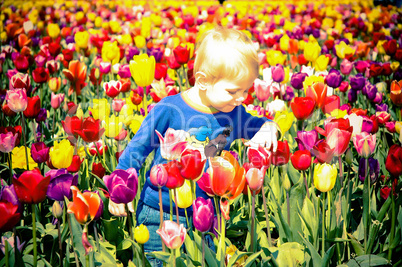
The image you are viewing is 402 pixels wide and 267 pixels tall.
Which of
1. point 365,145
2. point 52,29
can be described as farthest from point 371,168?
point 52,29

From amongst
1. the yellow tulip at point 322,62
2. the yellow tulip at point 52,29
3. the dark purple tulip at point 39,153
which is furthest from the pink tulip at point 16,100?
the yellow tulip at point 52,29

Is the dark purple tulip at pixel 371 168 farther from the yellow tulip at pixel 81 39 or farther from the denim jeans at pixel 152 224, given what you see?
the yellow tulip at pixel 81 39

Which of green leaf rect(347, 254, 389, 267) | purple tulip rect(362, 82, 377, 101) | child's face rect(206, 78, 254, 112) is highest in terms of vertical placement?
Result: child's face rect(206, 78, 254, 112)

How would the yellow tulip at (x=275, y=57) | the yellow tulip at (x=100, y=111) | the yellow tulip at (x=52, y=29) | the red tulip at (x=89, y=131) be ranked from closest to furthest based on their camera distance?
the red tulip at (x=89, y=131) < the yellow tulip at (x=100, y=111) < the yellow tulip at (x=275, y=57) < the yellow tulip at (x=52, y=29)

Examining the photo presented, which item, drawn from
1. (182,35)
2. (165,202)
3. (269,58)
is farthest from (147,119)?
(182,35)

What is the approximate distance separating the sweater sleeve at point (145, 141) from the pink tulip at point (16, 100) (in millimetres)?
758

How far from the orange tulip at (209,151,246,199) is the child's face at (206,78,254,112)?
0.35 m

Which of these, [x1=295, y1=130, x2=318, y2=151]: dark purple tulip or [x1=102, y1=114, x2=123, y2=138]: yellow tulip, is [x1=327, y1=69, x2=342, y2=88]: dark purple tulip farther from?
[x1=102, y1=114, x2=123, y2=138]: yellow tulip

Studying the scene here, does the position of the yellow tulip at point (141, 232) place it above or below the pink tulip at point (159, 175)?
below

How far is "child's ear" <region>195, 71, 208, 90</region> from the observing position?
5.79 feet

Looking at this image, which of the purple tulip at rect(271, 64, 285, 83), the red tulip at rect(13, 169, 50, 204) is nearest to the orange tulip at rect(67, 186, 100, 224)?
the red tulip at rect(13, 169, 50, 204)

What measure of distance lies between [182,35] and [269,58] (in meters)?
1.92

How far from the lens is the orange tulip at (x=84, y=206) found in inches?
51.3

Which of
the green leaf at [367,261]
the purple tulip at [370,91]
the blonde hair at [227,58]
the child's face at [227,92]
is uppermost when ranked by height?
the blonde hair at [227,58]
